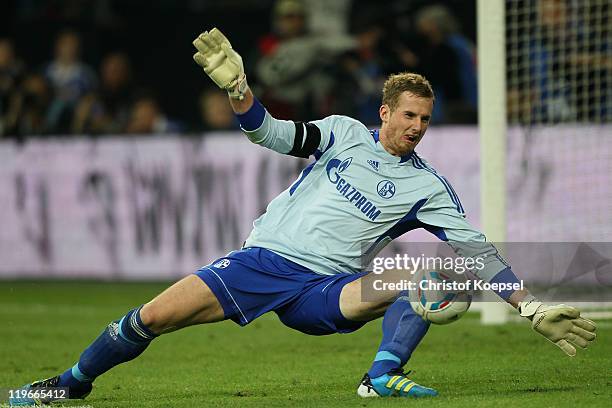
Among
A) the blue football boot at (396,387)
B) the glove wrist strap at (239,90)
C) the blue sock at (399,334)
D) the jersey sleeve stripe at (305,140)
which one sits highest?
the glove wrist strap at (239,90)

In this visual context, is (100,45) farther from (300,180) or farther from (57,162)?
(300,180)

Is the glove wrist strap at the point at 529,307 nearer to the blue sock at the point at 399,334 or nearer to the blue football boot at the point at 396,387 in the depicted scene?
the blue sock at the point at 399,334

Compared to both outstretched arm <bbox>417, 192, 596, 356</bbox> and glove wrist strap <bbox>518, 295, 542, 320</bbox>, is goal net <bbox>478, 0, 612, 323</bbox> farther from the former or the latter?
glove wrist strap <bbox>518, 295, 542, 320</bbox>

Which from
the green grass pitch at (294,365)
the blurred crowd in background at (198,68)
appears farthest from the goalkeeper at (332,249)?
the blurred crowd in background at (198,68)

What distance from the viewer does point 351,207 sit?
22.1 ft

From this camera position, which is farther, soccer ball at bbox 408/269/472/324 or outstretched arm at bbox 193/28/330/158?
soccer ball at bbox 408/269/472/324

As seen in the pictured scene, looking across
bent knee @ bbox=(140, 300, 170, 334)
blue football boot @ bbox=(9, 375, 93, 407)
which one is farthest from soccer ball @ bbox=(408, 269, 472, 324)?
blue football boot @ bbox=(9, 375, 93, 407)

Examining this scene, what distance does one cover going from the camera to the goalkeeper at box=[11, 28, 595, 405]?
21.4 feet

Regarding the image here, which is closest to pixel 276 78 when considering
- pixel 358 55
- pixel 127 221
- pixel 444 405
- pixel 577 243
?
pixel 358 55

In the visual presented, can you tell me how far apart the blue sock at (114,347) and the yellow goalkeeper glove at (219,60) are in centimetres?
131

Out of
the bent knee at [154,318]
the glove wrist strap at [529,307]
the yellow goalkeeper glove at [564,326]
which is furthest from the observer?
the bent knee at [154,318]

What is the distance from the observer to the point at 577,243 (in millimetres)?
11438

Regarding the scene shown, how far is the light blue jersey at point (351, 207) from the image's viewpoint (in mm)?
6711

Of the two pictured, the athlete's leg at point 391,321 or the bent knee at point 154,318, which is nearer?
the bent knee at point 154,318
